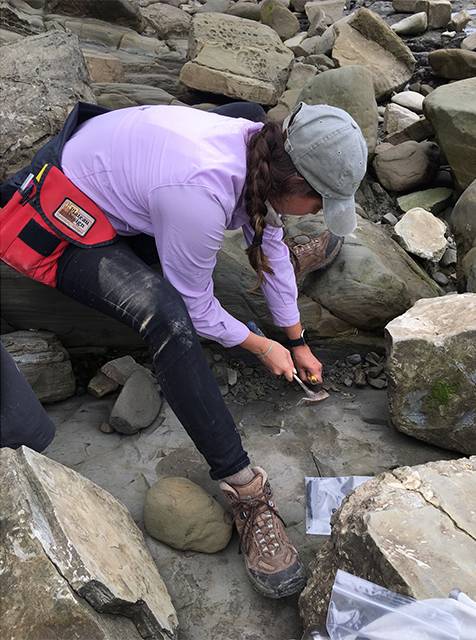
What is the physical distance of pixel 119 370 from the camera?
281 centimetres

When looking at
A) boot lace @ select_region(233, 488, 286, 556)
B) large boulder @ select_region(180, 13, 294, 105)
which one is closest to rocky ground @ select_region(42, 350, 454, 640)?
boot lace @ select_region(233, 488, 286, 556)

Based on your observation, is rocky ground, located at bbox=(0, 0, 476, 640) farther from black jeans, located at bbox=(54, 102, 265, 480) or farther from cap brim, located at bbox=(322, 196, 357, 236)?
cap brim, located at bbox=(322, 196, 357, 236)

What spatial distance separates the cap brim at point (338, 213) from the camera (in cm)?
206

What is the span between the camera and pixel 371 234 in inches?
126

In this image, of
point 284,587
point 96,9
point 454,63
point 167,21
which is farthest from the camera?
point 167,21

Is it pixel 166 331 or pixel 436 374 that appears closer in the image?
pixel 166 331

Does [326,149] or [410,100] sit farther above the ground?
[326,149]

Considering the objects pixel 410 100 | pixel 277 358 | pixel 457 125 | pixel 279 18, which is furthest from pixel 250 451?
pixel 279 18

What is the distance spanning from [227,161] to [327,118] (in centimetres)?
33

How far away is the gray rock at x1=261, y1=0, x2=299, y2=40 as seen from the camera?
7.30 meters

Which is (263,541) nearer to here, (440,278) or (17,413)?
(17,413)

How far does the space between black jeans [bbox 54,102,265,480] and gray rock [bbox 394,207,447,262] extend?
5.86 feet

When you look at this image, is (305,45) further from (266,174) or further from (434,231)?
(266,174)

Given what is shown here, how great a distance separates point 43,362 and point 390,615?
5.70 feet
